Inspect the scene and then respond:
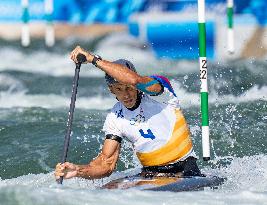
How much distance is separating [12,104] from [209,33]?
3408mm

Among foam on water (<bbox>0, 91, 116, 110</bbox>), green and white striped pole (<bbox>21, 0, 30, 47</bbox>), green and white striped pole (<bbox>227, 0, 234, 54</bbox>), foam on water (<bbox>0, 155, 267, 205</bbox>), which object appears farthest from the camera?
green and white striped pole (<bbox>21, 0, 30, 47</bbox>)

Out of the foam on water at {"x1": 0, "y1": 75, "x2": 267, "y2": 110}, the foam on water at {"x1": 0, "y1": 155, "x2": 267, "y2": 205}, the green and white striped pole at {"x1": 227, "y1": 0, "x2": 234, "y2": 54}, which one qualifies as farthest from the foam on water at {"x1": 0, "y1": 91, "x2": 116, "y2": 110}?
the foam on water at {"x1": 0, "y1": 155, "x2": 267, "y2": 205}

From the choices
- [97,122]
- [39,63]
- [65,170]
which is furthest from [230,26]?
[65,170]

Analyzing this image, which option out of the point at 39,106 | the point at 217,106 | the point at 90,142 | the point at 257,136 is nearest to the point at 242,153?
the point at 257,136

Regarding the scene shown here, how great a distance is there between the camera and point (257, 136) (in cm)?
1007

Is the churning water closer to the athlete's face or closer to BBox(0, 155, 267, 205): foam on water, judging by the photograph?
BBox(0, 155, 267, 205): foam on water

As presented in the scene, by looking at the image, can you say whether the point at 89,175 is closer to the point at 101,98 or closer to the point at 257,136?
the point at 257,136

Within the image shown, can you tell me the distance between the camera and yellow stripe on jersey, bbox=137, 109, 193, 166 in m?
7.14

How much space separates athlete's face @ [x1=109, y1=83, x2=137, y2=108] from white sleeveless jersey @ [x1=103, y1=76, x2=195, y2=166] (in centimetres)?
9

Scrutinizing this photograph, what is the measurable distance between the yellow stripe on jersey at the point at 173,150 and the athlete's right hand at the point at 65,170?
0.63 meters

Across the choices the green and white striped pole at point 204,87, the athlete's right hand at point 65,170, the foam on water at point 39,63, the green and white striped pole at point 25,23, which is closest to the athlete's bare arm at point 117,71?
the athlete's right hand at point 65,170

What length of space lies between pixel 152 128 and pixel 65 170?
76 cm

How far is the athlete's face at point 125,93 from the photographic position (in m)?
6.83

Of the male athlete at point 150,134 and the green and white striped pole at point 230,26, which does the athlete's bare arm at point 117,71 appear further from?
the green and white striped pole at point 230,26
